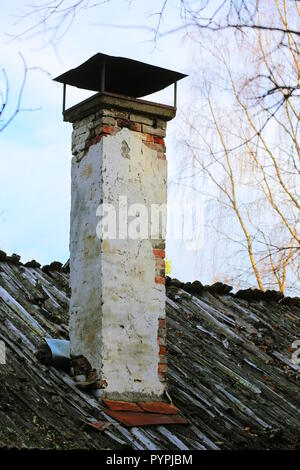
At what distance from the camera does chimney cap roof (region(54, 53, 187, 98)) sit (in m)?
7.32

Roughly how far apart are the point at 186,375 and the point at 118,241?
1573 mm

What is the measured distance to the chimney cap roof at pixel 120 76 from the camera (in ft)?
24.0

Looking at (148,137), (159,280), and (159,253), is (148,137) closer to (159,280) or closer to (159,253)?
(159,253)

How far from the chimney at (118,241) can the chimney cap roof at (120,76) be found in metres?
0.02

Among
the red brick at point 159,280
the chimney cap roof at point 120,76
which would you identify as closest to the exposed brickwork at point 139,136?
the red brick at point 159,280

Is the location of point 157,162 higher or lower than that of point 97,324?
higher

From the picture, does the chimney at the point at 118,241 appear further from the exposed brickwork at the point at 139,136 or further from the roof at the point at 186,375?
the roof at the point at 186,375

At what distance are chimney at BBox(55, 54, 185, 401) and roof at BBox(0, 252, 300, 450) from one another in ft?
1.16

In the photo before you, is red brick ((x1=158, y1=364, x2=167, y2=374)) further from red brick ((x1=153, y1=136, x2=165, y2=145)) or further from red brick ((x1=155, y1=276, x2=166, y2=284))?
red brick ((x1=153, y1=136, x2=165, y2=145))

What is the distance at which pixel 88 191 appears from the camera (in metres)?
6.98

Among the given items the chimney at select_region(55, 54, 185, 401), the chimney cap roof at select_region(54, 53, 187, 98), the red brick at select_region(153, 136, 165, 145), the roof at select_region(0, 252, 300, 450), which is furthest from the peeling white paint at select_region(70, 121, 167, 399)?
the chimney cap roof at select_region(54, 53, 187, 98)

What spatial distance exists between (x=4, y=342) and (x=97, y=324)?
0.81m
